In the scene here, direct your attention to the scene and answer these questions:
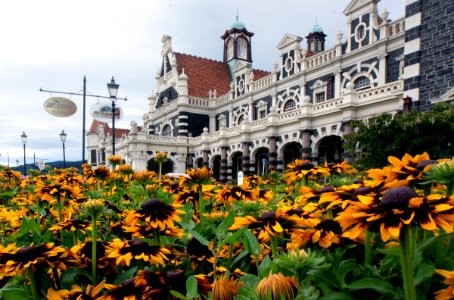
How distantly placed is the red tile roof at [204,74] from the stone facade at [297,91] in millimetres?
107

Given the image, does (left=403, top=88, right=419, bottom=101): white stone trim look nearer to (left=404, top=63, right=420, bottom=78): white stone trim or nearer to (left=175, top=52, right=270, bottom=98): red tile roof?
(left=404, top=63, right=420, bottom=78): white stone trim

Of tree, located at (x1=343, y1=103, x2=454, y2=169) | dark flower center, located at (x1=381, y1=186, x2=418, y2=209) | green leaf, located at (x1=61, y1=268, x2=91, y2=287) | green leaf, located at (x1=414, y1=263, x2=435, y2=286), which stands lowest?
green leaf, located at (x1=61, y1=268, x2=91, y2=287)

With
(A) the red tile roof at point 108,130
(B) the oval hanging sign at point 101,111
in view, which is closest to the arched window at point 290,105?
(B) the oval hanging sign at point 101,111

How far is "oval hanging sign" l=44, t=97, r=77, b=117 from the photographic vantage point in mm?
16875

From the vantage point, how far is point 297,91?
20.7 m

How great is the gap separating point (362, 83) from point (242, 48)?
18.0 metres

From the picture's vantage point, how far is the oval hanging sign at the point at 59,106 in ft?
55.4

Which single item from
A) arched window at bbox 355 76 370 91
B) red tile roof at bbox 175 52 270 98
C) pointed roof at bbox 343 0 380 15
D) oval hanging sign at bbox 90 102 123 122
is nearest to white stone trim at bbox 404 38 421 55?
arched window at bbox 355 76 370 91

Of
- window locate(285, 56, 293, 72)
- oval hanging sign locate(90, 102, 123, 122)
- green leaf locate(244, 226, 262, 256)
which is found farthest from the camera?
window locate(285, 56, 293, 72)

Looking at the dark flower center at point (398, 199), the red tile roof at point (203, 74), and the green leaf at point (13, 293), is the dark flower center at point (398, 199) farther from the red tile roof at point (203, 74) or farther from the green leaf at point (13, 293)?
the red tile roof at point (203, 74)

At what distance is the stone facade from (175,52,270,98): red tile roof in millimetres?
107

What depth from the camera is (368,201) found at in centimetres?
89

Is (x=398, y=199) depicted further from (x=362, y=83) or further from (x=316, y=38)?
(x=316, y=38)

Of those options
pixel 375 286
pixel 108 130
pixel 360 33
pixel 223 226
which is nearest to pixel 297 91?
pixel 360 33
